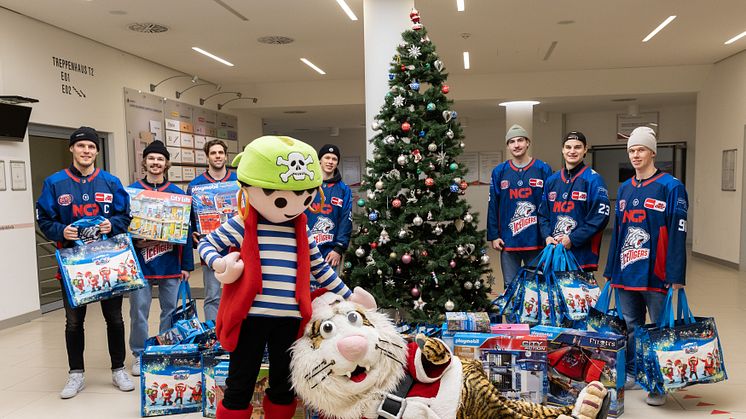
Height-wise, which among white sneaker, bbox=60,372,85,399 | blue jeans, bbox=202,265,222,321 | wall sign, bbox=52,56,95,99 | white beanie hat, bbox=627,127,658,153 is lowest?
white sneaker, bbox=60,372,85,399

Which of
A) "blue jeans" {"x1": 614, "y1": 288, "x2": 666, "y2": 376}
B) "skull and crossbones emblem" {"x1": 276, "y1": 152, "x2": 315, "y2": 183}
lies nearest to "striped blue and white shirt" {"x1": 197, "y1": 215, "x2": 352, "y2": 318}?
"skull and crossbones emblem" {"x1": 276, "y1": 152, "x2": 315, "y2": 183}

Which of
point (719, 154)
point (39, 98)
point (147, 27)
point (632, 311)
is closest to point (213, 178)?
point (632, 311)

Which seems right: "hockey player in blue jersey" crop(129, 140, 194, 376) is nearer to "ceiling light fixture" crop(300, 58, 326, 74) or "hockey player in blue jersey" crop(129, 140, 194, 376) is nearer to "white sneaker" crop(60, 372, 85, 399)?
"white sneaker" crop(60, 372, 85, 399)

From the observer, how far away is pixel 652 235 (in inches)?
134

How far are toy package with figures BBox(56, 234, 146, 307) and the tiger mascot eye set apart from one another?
5.66ft

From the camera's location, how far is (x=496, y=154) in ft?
46.1

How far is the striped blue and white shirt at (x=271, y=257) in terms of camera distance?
7.54 feet

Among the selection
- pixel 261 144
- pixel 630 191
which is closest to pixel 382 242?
pixel 261 144

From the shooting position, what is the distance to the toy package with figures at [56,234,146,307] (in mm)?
3336

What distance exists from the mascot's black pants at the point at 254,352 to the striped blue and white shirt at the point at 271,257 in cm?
6

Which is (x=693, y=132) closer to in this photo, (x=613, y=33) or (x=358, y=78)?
(x=613, y=33)

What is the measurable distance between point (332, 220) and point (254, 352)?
1763 millimetres

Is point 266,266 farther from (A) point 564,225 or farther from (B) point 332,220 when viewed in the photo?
(A) point 564,225

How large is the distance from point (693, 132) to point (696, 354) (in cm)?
1068
